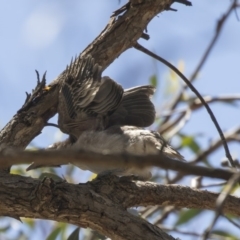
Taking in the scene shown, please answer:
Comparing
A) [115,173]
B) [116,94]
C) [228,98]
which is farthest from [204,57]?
[115,173]

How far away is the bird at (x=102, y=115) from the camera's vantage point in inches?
95.7

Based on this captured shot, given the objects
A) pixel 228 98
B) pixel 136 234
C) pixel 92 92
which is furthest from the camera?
pixel 228 98

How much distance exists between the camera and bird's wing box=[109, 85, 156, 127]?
9.11 ft

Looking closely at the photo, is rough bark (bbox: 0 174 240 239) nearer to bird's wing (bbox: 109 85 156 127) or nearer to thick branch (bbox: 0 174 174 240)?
thick branch (bbox: 0 174 174 240)

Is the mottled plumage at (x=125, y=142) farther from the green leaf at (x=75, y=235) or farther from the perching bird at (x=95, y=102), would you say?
the green leaf at (x=75, y=235)

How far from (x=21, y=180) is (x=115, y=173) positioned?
492 mm

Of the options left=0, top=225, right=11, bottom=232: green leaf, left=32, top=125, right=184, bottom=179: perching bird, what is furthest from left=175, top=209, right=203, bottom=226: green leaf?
left=0, top=225, right=11, bottom=232: green leaf

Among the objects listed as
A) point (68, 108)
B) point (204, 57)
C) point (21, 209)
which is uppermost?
point (204, 57)

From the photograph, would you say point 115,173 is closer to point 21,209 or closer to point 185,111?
point 21,209

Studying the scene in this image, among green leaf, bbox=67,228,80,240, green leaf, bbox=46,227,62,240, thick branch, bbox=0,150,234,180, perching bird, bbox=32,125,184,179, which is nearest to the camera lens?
thick branch, bbox=0,150,234,180

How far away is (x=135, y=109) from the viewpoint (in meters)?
2.79

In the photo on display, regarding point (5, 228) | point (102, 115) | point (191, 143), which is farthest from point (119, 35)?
point (5, 228)

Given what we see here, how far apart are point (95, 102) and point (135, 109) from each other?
29cm

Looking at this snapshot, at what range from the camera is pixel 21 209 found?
1903 mm
